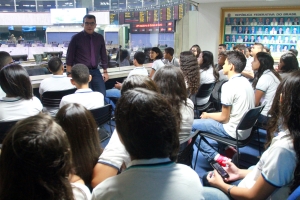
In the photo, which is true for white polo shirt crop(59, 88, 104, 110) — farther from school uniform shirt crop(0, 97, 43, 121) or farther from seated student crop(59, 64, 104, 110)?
school uniform shirt crop(0, 97, 43, 121)

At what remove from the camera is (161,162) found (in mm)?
931

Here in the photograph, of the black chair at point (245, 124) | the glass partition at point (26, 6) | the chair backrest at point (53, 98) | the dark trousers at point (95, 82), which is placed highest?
the glass partition at point (26, 6)

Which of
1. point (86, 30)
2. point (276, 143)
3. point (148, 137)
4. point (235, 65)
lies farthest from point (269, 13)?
point (148, 137)

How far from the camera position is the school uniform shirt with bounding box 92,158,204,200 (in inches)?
33.7

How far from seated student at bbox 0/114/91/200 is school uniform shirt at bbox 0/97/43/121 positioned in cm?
149

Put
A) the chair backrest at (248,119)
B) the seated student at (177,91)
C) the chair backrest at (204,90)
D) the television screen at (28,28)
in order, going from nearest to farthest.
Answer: the seated student at (177,91), the chair backrest at (248,119), the chair backrest at (204,90), the television screen at (28,28)

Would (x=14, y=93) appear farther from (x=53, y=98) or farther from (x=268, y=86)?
(x=268, y=86)

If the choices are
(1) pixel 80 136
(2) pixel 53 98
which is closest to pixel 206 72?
(2) pixel 53 98

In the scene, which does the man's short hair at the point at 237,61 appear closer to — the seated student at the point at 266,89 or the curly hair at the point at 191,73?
the seated student at the point at 266,89

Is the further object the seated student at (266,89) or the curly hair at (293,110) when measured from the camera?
the seated student at (266,89)

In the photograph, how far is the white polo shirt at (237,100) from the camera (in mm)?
2551

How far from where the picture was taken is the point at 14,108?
7.16 ft

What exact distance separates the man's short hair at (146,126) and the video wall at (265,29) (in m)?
6.38

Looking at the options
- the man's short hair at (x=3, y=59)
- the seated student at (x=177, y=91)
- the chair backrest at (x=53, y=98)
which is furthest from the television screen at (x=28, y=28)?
the seated student at (x=177, y=91)
